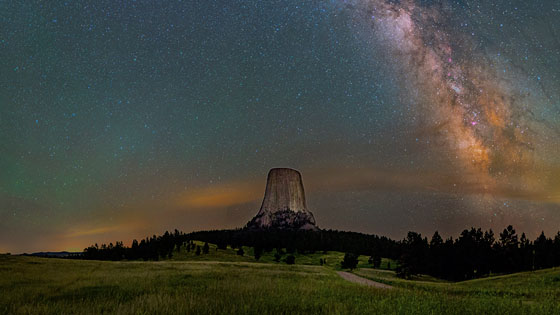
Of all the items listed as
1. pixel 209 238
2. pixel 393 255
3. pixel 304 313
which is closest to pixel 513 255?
pixel 393 255

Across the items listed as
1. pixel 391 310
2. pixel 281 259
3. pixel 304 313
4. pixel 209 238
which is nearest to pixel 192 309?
pixel 304 313

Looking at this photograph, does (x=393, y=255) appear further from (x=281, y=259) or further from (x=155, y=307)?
(x=155, y=307)

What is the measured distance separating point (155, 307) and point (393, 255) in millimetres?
132472

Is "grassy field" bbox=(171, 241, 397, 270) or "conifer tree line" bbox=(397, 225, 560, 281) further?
"grassy field" bbox=(171, 241, 397, 270)

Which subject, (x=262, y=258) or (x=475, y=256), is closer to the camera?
(x=475, y=256)

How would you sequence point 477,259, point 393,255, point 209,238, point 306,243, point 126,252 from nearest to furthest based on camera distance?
point 477,259 < point 126,252 < point 393,255 < point 306,243 < point 209,238

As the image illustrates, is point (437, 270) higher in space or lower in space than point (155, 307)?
lower

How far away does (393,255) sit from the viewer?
130m

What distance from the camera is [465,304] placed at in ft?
39.1

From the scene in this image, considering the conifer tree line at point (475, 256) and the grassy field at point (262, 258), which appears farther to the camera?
the grassy field at point (262, 258)

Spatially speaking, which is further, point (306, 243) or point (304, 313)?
point (306, 243)

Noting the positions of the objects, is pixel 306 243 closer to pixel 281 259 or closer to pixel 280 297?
pixel 281 259

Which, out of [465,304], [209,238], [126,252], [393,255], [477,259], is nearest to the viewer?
[465,304]

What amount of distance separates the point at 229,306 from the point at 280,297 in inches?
121
